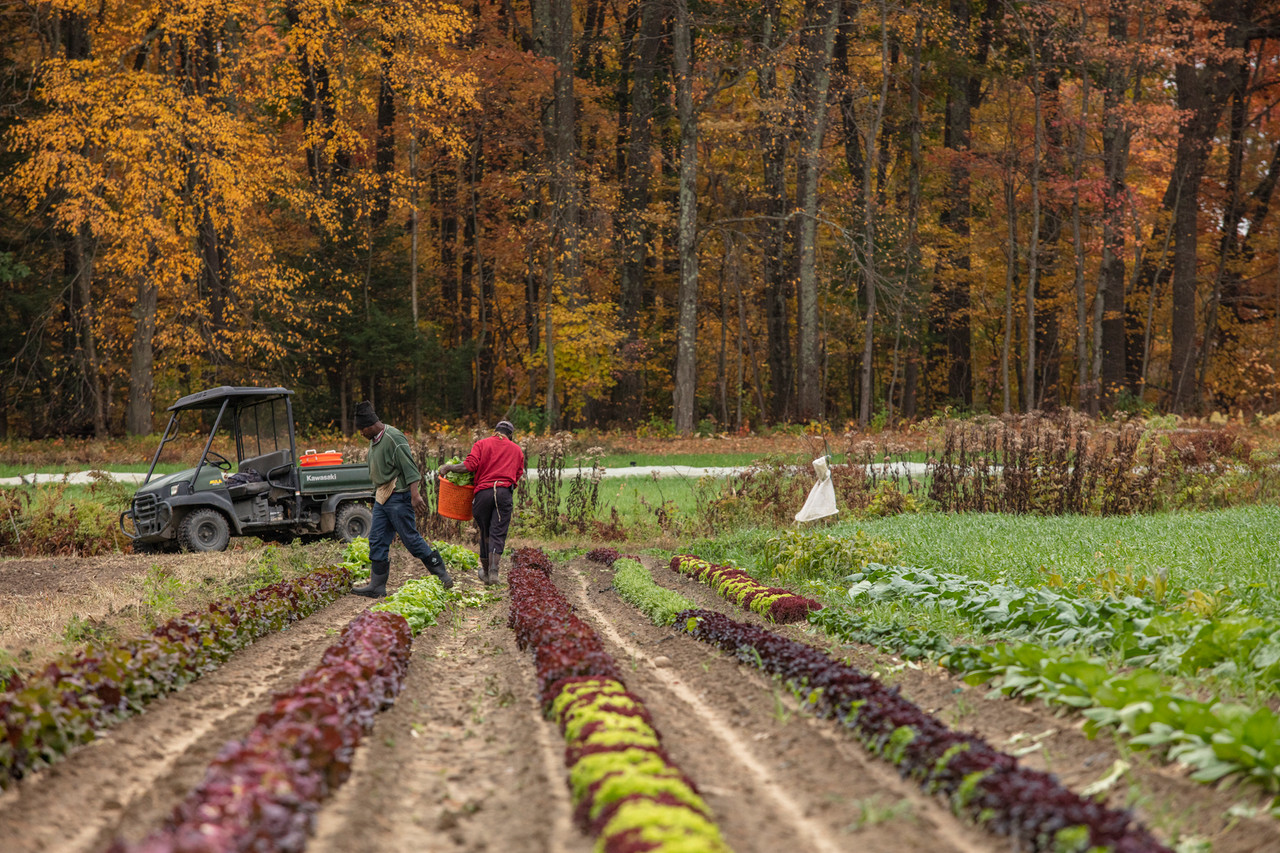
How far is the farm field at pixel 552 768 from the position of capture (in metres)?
4.37

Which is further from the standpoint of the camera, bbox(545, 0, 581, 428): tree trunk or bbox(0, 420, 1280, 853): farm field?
bbox(545, 0, 581, 428): tree trunk

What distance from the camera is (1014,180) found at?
35219 millimetres

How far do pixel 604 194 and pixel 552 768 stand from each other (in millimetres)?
28823

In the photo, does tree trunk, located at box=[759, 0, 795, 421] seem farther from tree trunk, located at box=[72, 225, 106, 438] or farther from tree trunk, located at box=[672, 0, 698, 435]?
tree trunk, located at box=[72, 225, 106, 438]

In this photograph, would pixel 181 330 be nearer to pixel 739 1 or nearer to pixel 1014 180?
pixel 739 1

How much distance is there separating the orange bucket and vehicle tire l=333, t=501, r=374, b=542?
3.26 metres

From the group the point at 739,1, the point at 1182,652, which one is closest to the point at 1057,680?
the point at 1182,652

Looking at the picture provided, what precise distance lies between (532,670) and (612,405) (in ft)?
115

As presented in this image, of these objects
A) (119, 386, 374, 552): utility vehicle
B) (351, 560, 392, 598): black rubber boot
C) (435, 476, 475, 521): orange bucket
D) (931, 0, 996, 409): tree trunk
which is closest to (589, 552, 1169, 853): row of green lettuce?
(351, 560, 392, 598): black rubber boot

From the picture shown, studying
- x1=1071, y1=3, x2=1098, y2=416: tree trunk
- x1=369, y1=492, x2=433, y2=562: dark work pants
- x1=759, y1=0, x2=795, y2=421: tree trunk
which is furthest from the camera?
x1=759, y1=0, x2=795, y2=421: tree trunk

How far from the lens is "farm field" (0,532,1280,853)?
4.37 m

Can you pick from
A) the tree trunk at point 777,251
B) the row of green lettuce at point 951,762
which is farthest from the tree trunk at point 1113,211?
the row of green lettuce at point 951,762

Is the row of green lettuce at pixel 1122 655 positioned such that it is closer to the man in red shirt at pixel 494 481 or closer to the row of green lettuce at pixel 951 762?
the row of green lettuce at pixel 951 762

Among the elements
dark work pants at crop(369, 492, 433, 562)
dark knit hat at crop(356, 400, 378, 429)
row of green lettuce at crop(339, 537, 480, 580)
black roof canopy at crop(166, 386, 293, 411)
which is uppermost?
black roof canopy at crop(166, 386, 293, 411)
